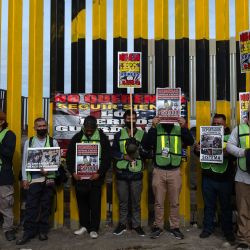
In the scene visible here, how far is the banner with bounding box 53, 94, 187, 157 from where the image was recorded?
729cm

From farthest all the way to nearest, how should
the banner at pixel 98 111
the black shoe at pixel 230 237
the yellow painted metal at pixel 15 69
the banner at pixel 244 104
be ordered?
the yellow painted metal at pixel 15 69, the banner at pixel 98 111, the banner at pixel 244 104, the black shoe at pixel 230 237

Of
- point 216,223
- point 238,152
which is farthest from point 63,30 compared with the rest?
point 216,223

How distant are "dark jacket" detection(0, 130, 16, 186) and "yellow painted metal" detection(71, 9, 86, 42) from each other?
6.95 feet

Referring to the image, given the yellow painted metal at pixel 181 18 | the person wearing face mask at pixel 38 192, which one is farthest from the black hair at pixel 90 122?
the yellow painted metal at pixel 181 18

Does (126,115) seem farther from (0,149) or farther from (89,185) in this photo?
(0,149)

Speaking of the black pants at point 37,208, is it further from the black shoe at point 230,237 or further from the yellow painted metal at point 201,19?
the yellow painted metal at point 201,19

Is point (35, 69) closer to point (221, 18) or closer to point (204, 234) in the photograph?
point (221, 18)

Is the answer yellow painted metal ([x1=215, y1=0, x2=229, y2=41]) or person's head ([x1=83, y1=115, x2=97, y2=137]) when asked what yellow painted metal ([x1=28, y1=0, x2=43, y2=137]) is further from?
yellow painted metal ([x1=215, y1=0, x2=229, y2=41])

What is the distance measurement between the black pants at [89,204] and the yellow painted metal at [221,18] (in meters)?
3.41

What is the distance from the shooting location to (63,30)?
293 inches

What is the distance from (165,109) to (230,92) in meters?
1.57

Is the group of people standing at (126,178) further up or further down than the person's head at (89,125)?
further down

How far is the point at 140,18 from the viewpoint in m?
7.48

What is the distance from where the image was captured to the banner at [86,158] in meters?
6.75
